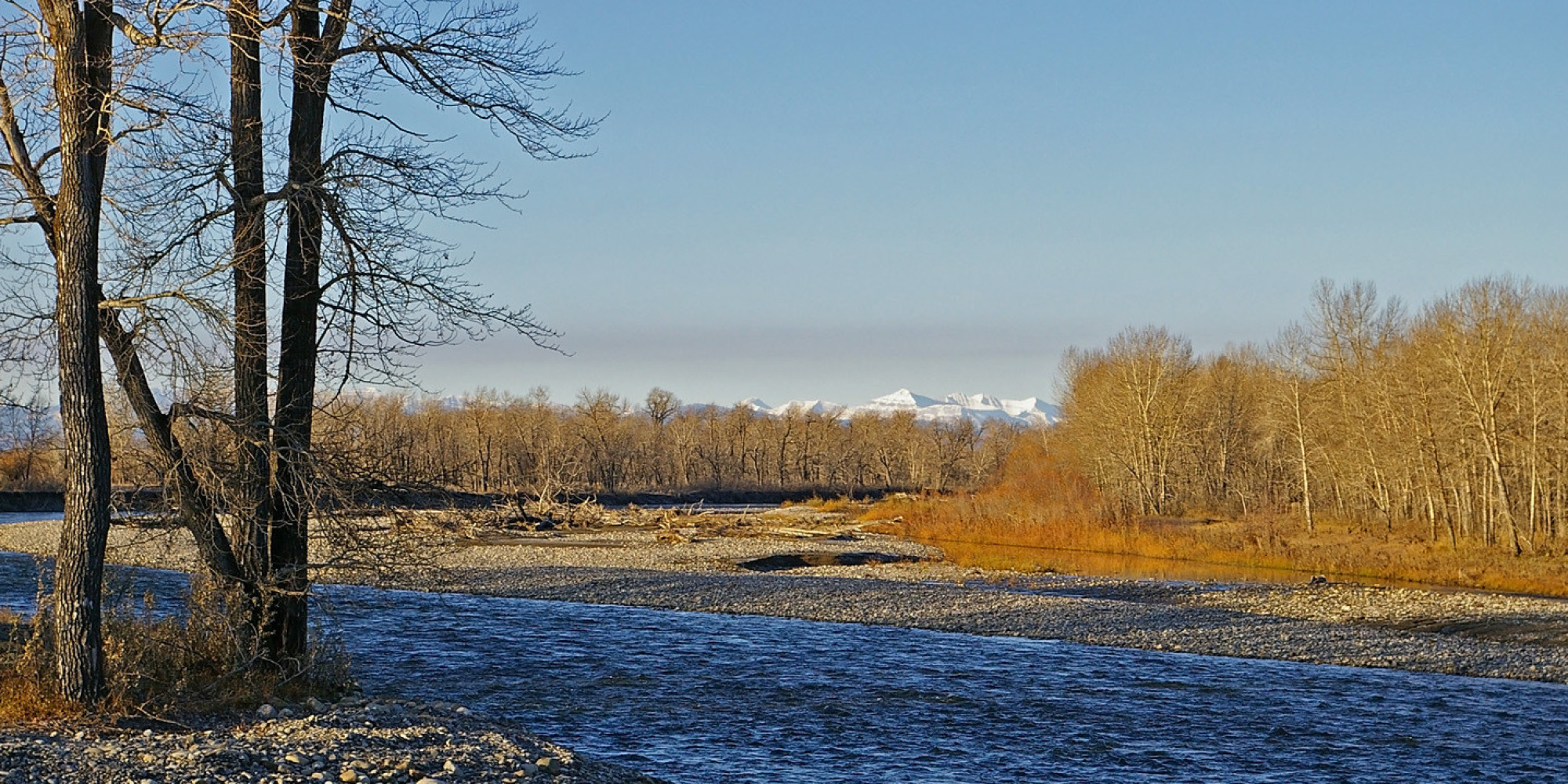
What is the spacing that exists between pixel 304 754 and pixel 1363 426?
2004 inches

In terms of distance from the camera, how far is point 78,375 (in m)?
11.1

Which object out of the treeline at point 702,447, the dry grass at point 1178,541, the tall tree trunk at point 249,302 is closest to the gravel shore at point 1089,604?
the dry grass at point 1178,541

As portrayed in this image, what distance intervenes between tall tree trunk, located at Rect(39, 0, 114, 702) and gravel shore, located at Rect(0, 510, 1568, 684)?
7.14 metres

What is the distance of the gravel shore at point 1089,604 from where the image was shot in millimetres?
21906

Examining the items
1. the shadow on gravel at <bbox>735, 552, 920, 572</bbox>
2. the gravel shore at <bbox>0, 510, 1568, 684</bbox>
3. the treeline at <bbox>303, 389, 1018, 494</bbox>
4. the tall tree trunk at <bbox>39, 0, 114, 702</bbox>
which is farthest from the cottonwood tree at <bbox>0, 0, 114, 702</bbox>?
the treeline at <bbox>303, 389, 1018, 494</bbox>

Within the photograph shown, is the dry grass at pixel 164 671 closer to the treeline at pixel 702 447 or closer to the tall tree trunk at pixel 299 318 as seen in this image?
the tall tree trunk at pixel 299 318

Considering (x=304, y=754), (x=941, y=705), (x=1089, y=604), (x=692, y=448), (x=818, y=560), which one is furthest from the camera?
(x=692, y=448)

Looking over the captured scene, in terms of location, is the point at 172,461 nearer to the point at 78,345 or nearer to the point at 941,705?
the point at 78,345

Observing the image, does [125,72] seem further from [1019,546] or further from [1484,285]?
[1484,285]

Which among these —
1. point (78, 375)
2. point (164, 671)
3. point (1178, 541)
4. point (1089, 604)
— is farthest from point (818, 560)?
point (78, 375)

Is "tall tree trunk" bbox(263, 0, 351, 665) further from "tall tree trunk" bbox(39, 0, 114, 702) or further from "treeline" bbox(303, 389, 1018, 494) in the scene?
"treeline" bbox(303, 389, 1018, 494)

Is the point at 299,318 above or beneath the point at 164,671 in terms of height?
above

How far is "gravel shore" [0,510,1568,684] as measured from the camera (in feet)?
71.9

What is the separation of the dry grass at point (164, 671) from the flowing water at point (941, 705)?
0.98 m
